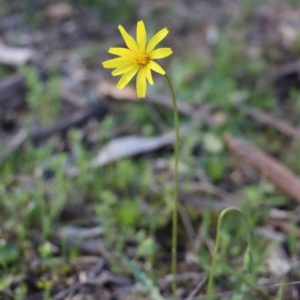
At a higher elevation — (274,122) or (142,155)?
(274,122)

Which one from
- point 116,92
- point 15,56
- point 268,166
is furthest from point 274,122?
point 15,56

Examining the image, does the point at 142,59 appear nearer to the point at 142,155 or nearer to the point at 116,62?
the point at 116,62

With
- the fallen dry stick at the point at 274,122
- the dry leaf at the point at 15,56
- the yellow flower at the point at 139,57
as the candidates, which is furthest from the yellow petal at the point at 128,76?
the dry leaf at the point at 15,56

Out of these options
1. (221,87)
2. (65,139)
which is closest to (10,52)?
(65,139)

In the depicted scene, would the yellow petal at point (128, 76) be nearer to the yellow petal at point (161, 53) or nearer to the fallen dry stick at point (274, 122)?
the yellow petal at point (161, 53)

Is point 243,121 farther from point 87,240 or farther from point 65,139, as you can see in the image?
point 87,240

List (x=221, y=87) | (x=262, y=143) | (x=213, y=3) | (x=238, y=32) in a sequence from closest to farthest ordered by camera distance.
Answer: (x=262, y=143), (x=221, y=87), (x=238, y=32), (x=213, y=3)

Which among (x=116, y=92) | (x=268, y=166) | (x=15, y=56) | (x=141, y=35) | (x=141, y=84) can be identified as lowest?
(x=268, y=166)
